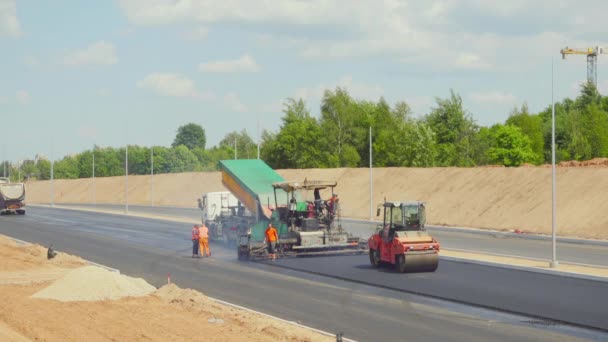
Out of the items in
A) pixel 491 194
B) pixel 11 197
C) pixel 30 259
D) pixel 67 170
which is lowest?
pixel 30 259

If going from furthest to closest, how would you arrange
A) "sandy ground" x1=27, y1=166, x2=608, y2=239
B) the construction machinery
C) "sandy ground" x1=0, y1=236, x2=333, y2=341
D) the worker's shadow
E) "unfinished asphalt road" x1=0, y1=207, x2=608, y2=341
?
"sandy ground" x1=27, y1=166, x2=608, y2=239, the worker's shadow, the construction machinery, "unfinished asphalt road" x1=0, y1=207, x2=608, y2=341, "sandy ground" x1=0, y1=236, x2=333, y2=341

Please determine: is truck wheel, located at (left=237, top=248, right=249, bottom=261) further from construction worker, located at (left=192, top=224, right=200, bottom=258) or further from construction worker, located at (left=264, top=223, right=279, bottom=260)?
construction worker, located at (left=192, top=224, right=200, bottom=258)

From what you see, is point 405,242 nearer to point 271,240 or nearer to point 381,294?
point 381,294

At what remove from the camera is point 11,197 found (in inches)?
2904

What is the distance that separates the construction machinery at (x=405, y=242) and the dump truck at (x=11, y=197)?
5364 centimetres

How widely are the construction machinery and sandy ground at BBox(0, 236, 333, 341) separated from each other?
26.2ft

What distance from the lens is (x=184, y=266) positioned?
30.9m

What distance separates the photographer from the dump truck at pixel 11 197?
241ft

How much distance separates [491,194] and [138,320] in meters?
43.5

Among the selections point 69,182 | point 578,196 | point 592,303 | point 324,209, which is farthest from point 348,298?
point 69,182

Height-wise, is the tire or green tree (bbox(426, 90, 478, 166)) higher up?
green tree (bbox(426, 90, 478, 166))

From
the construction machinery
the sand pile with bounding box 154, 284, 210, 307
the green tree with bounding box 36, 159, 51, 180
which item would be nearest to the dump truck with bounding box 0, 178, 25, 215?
the construction machinery

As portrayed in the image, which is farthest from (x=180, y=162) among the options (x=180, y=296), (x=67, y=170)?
(x=180, y=296)

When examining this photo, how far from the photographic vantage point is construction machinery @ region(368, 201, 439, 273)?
88.3 feet
